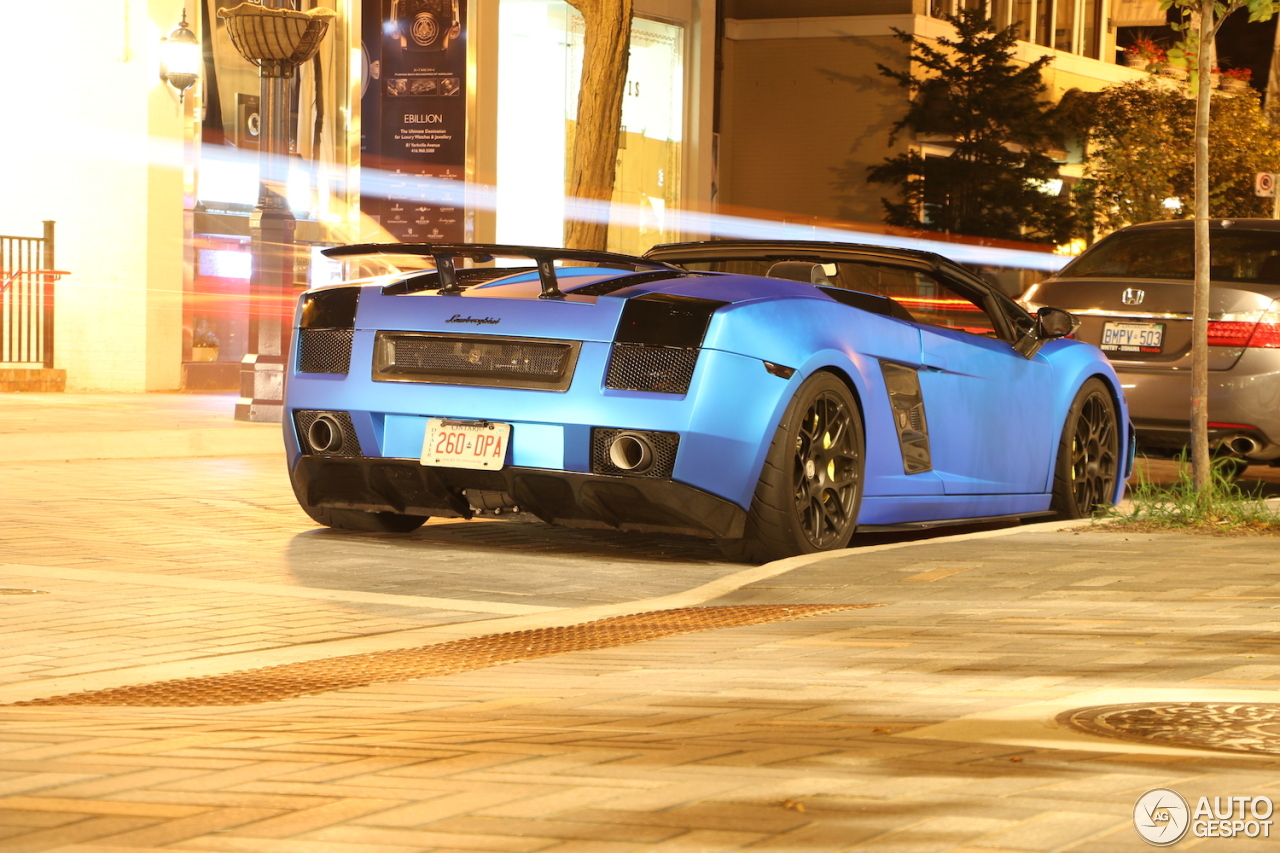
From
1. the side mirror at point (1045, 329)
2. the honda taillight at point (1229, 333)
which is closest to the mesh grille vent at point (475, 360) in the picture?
the side mirror at point (1045, 329)

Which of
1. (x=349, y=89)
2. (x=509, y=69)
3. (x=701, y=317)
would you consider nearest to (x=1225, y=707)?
(x=701, y=317)

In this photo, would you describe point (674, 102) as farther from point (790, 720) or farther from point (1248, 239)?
point (790, 720)

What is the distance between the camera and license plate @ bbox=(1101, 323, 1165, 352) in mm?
10906

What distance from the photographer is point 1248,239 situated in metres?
11.3

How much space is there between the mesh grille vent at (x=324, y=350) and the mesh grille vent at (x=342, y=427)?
0.18 meters

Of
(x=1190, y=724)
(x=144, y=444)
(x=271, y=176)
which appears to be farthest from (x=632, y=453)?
(x=271, y=176)

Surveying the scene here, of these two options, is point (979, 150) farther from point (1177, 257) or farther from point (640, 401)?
point (640, 401)

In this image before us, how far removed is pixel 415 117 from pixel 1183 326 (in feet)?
44.7

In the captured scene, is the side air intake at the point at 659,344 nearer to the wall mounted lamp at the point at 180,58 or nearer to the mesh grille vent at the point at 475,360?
the mesh grille vent at the point at 475,360

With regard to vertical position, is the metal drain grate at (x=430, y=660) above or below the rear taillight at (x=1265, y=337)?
below

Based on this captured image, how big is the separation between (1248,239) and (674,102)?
55.8 ft

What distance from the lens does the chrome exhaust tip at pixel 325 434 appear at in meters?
7.76

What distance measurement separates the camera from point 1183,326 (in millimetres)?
10812

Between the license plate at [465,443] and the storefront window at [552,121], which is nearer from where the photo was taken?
the license plate at [465,443]
